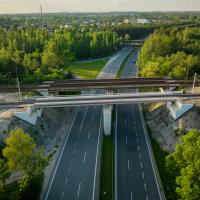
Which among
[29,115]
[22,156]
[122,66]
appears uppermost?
[29,115]

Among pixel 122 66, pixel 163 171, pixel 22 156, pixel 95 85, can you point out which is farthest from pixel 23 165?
pixel 122 66

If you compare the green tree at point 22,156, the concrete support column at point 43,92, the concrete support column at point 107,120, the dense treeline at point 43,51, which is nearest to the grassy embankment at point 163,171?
the concrete support column at point 107,120

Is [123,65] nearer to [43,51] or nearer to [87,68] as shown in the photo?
[87,68]

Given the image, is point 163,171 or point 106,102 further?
point 106,102

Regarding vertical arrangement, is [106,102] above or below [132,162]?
above

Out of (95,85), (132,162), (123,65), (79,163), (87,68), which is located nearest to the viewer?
(79,163)

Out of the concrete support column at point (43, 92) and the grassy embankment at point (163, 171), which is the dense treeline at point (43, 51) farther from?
the grassy embankment at point (163, 171)

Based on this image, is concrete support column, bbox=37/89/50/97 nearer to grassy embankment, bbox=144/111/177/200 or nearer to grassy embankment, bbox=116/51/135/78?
grassy embankment, bbox=144/111/177/200

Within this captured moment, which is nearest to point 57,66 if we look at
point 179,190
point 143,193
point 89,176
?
point 89,176

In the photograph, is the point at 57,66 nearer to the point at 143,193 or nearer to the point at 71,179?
the point at 71,179
